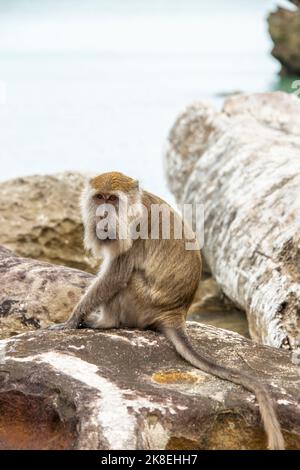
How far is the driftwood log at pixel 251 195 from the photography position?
292 inches

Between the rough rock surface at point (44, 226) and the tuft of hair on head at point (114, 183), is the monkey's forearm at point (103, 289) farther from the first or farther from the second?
the rough rock surface at point (44, 226)

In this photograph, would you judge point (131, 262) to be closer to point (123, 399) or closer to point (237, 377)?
point (237, 377)

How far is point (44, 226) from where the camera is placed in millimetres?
10625

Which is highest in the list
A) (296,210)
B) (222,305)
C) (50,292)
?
(296,210)

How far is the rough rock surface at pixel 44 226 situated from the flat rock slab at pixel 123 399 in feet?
16.4

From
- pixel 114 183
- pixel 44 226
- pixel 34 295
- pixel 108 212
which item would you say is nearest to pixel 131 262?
pixel 108 212

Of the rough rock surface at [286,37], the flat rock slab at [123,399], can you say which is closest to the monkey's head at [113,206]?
the flat rock slab at [123,399]

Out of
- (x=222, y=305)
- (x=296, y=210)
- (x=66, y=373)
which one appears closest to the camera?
(x=66, y=373)

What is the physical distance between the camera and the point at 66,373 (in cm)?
501

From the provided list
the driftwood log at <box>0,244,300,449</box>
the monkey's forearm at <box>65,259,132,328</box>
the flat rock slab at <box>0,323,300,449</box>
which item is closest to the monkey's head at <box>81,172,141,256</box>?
the monkey's forearm at <box>65,259,132,328</box>

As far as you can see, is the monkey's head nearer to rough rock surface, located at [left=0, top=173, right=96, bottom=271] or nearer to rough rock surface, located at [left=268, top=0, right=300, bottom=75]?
rough rock surface, located at [left=0, top=173, right=96, bottom=271]
